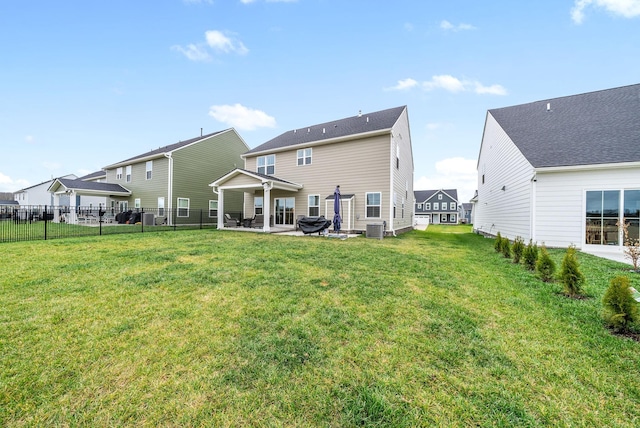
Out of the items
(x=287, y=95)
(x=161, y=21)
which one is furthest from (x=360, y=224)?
(x=161, y=21)

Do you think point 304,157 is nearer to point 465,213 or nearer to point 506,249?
point 506,249

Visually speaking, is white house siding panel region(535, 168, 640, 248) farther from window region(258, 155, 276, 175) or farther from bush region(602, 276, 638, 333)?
window region(258, 155, 276, 175)

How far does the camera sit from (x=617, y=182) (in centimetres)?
796

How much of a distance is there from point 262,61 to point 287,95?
9.91 ft

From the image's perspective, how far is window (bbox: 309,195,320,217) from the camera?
15.0 m

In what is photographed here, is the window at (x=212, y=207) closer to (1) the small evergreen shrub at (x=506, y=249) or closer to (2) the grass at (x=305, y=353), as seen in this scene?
(2) the grass at (x=305, y=353)

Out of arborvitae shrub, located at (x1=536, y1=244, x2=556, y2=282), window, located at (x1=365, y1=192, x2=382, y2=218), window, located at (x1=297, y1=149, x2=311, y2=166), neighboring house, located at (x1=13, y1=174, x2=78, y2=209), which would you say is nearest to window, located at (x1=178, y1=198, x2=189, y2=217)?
window, located at (x1=297, y1=149, x2=311, y2=166)

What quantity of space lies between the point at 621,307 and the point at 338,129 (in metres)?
14.3

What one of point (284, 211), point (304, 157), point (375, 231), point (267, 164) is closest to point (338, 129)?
point (304, 157)

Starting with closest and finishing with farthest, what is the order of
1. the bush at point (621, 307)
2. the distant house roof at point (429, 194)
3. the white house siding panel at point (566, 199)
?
the bush at point (621, 307), the white house siding panel at point (566, 199), the distant house roof at point (429, 194)

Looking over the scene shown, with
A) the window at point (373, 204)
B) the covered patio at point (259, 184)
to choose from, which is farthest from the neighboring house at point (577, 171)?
the covered patio at point (259, 184)

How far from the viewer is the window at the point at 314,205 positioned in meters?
15.0

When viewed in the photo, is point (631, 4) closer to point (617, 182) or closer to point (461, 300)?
point (617, 182)

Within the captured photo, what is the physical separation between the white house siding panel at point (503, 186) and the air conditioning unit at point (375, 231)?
556 centimetres
